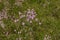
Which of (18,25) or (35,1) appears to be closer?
(18,25)

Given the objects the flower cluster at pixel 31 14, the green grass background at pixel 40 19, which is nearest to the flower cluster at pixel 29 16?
the flower cluster at pixel 31 14

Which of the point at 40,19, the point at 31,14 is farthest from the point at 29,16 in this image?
the point at 40,19

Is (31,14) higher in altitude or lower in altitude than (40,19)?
higher

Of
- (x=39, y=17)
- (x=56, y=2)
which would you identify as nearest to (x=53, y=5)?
(x=56, y=2)

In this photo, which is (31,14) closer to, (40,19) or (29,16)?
(29,16)

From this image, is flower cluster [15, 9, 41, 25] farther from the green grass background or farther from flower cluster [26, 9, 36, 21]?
the green grass background

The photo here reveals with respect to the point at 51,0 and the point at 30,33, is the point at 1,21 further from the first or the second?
the point at 51,0

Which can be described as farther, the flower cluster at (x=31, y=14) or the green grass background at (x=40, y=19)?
the flower cluster at (x=31, y=14)

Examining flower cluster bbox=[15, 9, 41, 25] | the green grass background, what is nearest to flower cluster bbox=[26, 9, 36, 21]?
flower cluster bbox=[15, 9, 41, 25]

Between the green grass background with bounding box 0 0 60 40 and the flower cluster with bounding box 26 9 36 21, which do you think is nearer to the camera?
the green grass background with bounding box 0 0 60 40

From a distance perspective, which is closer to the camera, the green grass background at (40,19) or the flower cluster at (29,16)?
the green grass background at (40,19)

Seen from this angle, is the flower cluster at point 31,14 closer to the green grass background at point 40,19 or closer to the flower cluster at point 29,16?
the flower cluster at point 29,16
